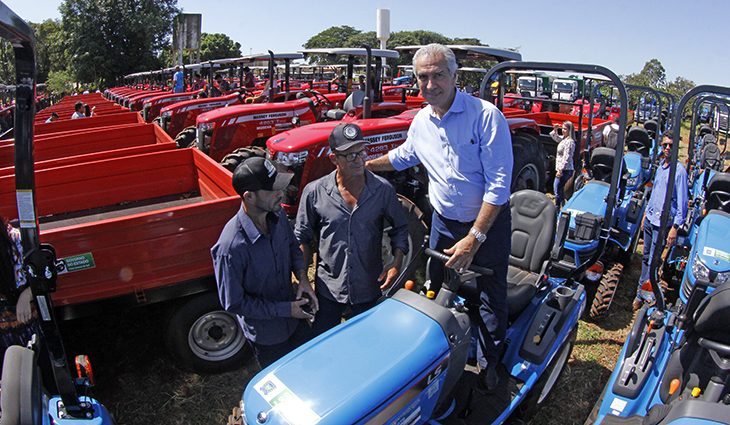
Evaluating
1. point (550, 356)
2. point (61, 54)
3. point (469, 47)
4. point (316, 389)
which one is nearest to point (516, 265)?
point (550, 356)

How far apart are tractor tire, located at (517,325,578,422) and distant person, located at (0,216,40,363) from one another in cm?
247

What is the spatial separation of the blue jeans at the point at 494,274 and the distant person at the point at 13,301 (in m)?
2.01

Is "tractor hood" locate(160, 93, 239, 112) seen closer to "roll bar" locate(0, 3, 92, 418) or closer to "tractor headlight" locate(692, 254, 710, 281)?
"roll bar" locate(0, 3, 92, 418)

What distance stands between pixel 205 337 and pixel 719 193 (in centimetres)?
499

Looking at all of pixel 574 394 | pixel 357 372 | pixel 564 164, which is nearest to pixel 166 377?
pixel 357 372

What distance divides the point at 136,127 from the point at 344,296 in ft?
19.6

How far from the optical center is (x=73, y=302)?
3014 millimetres

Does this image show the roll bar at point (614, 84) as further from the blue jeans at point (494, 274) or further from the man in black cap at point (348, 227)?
the man in black cap at point (348, 227)

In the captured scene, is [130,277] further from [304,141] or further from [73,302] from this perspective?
[304,141]

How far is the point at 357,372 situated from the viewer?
1750 mm

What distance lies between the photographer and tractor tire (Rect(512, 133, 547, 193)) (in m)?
5.97

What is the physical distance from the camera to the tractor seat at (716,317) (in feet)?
7.20

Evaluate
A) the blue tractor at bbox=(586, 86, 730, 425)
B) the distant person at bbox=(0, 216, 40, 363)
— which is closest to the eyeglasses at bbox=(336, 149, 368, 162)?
the distant person at bbox=(0, 216, 40, 363)

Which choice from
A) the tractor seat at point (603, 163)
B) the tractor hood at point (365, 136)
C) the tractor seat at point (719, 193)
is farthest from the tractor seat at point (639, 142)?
the tractor hood at point (365, 136)
